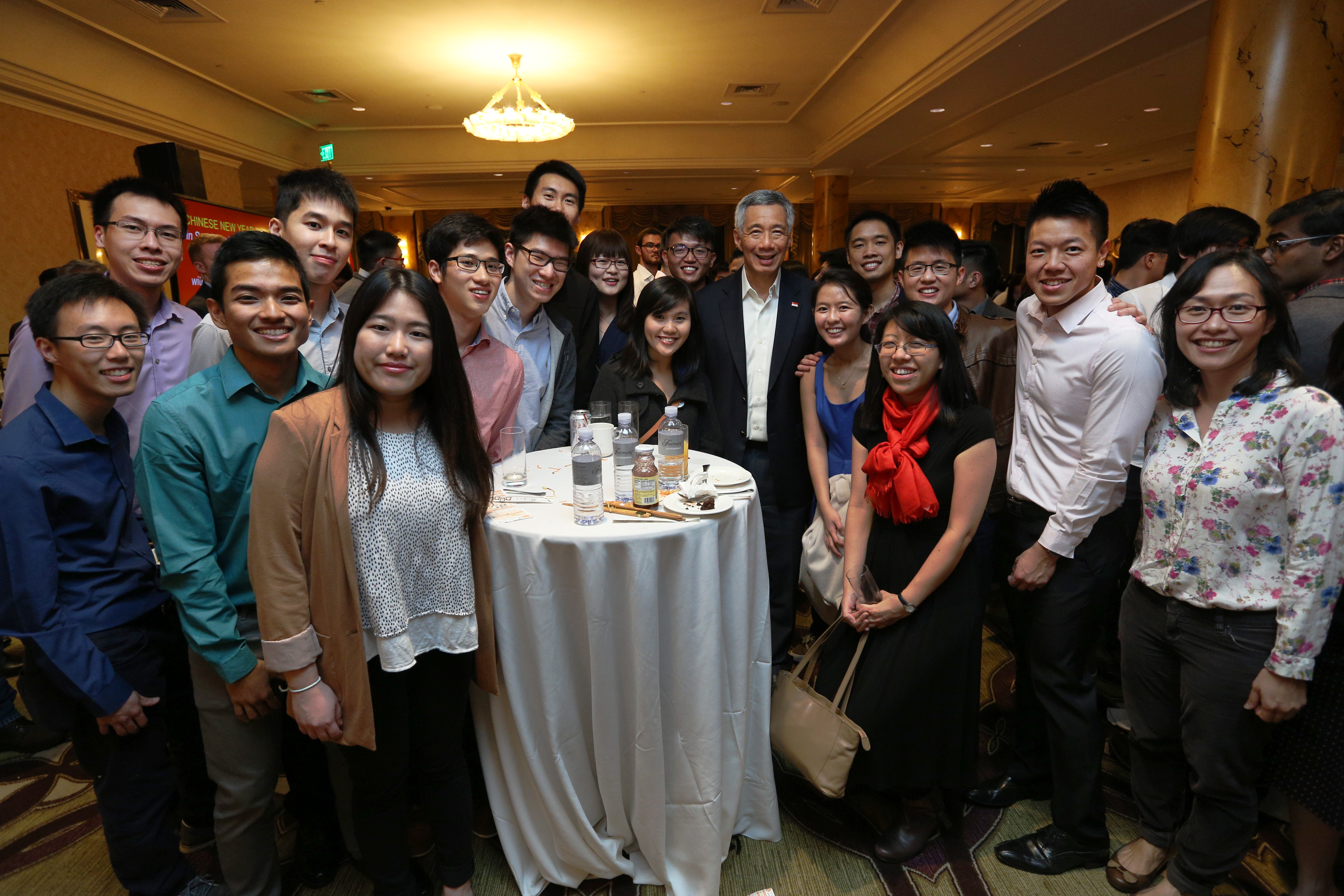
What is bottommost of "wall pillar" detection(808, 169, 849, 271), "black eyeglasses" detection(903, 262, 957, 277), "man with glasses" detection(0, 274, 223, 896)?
"man with glasses" detection(0, 274, 223, 896)

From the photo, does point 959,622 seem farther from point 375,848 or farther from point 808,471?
point 375,848

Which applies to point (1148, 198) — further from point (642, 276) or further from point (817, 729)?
point (817, 729)

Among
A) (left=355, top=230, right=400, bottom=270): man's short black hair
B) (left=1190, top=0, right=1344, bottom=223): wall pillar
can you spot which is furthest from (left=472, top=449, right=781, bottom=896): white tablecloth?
(left=355, top=230, right=400, bottom=270): man's short black hair

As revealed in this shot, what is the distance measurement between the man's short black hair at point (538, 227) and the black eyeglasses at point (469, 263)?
0.42 meters

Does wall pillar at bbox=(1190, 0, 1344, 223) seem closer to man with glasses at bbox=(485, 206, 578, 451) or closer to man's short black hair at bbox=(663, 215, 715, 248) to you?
man's short black hair at bbox=(663, 215, 715, 248)

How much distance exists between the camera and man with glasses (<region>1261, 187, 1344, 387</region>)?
2041 mm

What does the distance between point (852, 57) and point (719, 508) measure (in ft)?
24.8

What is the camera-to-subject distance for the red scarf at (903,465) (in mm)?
1915

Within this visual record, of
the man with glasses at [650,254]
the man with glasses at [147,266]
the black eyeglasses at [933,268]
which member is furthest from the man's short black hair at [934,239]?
the man with glasses at [650,254]

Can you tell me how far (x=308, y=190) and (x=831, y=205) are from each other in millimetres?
10725

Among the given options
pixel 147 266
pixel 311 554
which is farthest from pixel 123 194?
pixel 311 554

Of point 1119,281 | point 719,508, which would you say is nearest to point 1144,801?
point 719,508

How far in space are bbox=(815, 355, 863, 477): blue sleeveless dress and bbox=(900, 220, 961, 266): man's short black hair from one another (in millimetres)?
598

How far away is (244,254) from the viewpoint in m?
1.62
